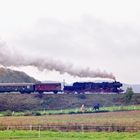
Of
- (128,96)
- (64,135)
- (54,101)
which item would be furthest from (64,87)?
(64,135)

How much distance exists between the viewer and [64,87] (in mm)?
115000

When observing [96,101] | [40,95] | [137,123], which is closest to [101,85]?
[96,101]

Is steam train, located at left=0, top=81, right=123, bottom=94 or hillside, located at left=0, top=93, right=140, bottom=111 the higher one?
steam train, located at left=0, top=81, right=123, bottom=94

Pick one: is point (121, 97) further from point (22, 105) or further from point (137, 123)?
point (137, 123)

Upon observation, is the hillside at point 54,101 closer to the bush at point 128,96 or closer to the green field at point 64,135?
the bush at point 128,96

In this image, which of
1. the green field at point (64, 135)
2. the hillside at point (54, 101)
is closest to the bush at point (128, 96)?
the hillside at point (54, 101)

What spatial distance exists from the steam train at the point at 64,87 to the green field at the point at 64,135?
52783 mm

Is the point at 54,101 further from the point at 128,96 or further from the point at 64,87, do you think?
the point at 128,96

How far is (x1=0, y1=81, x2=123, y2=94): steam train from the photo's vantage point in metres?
114

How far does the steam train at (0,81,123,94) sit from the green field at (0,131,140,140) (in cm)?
5278

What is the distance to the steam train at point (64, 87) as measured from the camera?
11350cm

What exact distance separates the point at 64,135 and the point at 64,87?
57253 millimetres

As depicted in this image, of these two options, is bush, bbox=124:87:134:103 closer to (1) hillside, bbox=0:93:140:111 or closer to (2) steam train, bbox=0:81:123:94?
(1) hillside, bbox=0:93:140:111

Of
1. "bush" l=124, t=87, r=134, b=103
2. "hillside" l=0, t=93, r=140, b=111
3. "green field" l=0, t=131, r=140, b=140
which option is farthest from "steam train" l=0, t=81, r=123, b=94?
"green field" l=0, t=131, r=140, b=140
